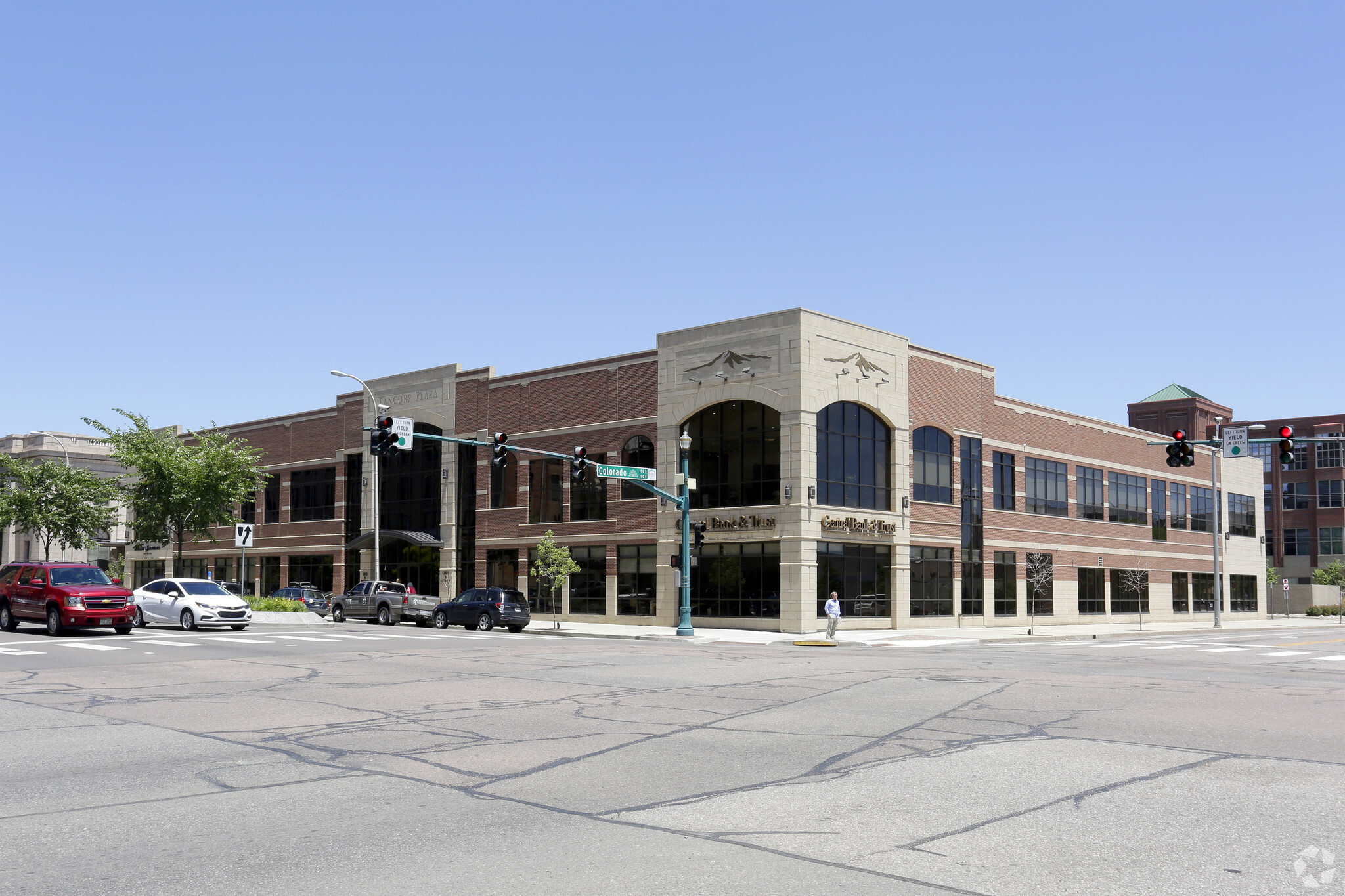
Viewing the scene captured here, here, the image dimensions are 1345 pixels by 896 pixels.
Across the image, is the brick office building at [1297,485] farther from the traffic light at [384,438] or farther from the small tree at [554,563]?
the traffic light at [384,438]

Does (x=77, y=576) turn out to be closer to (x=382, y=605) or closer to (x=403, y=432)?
(x=403, y=432)

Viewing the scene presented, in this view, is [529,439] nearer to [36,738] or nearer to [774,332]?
Result: [774,332]

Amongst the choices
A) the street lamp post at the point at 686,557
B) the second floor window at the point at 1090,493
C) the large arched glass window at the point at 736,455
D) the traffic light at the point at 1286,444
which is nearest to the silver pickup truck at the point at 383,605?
the street lamp post at the point at 686,557

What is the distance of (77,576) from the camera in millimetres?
30859

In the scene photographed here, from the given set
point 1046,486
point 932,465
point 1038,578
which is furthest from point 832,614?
point 1046,486

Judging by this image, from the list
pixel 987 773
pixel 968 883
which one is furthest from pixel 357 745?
pixel 968 883

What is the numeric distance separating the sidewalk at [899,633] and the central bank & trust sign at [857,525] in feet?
13.0

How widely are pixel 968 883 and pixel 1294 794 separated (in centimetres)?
451

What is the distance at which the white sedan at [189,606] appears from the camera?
117 feet

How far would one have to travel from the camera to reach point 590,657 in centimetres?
2575

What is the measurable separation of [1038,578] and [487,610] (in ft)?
90.6

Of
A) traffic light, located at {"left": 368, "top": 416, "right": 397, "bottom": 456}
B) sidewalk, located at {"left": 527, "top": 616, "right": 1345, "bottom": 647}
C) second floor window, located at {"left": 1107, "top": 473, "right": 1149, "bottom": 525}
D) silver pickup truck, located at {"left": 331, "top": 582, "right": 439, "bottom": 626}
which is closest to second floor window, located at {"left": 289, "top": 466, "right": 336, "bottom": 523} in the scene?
silver pickup truck, located at {"left": 331, "top": 582, "right": 439, "bottom": 626}

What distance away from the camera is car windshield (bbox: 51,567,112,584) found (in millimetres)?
30469

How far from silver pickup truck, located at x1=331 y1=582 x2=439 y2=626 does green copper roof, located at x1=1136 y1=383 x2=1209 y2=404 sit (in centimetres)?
8266
